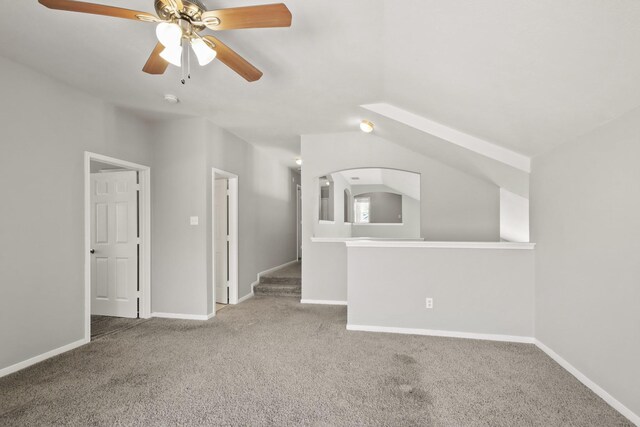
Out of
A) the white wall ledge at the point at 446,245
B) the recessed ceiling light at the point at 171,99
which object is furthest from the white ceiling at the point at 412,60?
the white wall ledge at the point at 446,245

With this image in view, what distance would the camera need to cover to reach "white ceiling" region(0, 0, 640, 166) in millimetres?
1596

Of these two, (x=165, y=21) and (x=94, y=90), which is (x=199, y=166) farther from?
(x=165, y=21)

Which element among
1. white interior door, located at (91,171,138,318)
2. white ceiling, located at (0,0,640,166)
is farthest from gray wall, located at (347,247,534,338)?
white interior door, located at (91,171,138,318)

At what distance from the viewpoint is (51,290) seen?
2871 mm

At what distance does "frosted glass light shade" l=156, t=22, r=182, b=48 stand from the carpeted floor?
2.23m

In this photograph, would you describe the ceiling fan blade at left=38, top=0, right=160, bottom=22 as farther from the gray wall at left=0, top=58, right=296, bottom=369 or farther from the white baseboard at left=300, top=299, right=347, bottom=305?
the white baseboard at left=300, top=299, right=347, bottom=305

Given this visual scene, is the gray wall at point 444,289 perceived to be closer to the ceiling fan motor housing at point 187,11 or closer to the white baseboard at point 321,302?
the white baseboard at point 321,302

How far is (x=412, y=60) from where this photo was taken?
7.58 feet

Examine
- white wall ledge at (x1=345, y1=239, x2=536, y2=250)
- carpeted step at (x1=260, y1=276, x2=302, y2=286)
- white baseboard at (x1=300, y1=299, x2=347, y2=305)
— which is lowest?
white baseboard at (x1=300, y1=299, x2=347, y2=305)

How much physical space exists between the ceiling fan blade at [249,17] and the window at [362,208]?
8.29 metres

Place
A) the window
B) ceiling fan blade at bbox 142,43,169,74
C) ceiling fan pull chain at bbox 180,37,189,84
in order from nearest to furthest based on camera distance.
Answer: ceiling fan blade at bbox 142,43,169,74, ceiling fan pull chain at bbox 180,37,189,84, the window

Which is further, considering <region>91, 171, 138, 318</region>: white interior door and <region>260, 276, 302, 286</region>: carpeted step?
<region>260, 276, 302, 286</region>: carpeted step

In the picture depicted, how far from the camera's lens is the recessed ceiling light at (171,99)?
10.7 feet

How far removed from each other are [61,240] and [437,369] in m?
3.58
